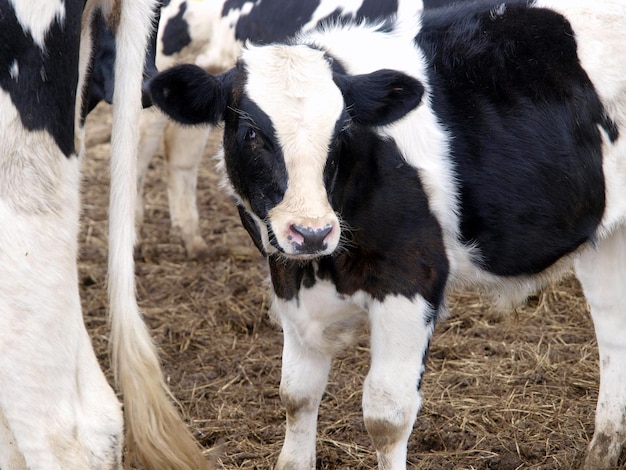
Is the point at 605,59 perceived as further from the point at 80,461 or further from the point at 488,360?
the point at 80,461

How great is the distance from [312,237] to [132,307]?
66 centimetres

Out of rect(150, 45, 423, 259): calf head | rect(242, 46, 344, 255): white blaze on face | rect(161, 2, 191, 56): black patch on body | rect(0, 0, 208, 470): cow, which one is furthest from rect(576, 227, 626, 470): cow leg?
rect(161, 2, 191, 56): black patch on body

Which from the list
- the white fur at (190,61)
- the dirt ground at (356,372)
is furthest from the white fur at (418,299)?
the white fur at (190,61)

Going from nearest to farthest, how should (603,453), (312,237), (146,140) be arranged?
(312,237) < (603,453) < (146,140)

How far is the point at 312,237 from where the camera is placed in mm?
3389

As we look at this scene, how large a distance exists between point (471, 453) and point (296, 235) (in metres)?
1.69

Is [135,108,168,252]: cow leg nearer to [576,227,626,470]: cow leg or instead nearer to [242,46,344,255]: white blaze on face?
[242,46,344,255]: white blaze on face

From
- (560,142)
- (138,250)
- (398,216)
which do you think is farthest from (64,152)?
(138,250)

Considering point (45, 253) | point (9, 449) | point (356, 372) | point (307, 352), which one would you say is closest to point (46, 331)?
point (45, 253)

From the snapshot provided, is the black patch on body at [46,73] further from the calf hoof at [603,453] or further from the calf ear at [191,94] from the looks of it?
the calf hoof at [603,453]

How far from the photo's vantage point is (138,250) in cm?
766

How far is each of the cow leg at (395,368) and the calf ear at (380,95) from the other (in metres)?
0.71

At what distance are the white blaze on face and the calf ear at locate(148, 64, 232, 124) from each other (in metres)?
0.16

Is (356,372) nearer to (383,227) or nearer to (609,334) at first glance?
(609,334)
